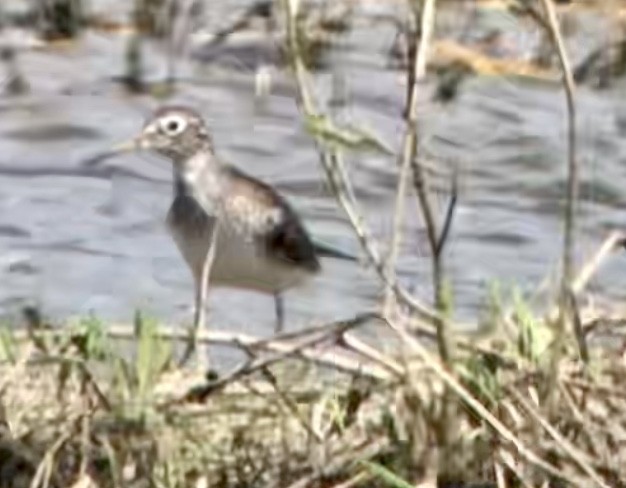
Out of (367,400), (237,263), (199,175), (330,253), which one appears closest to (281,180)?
(199,175)

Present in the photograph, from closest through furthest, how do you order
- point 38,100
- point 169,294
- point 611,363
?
point 611,363, point 169,294, point 38,100

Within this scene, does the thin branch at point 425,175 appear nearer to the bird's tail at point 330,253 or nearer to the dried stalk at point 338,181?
the dried stalk at point 338,181

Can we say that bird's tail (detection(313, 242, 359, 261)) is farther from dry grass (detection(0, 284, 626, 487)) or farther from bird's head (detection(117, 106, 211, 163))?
dry grass (detection(0, 284, 626, 487))

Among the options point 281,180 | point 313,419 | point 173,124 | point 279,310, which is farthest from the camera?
point 281,180

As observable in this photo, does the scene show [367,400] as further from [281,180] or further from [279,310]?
[281,180]

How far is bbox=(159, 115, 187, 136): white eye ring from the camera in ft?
24.1

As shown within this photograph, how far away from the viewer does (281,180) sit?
815 centimetres

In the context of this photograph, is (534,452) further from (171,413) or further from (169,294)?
(169,294)

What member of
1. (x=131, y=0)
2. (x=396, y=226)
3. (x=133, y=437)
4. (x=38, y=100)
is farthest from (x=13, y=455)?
(x=131, y=0)

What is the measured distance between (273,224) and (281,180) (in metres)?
0.95

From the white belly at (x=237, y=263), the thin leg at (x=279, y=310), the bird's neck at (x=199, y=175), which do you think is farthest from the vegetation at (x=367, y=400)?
the bird's neck at (x=199, y=175)

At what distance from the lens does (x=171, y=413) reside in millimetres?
4734

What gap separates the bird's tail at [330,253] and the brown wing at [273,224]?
1.2 inches

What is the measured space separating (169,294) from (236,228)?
0.35 meters
